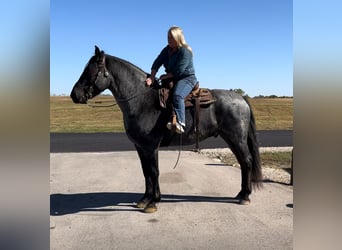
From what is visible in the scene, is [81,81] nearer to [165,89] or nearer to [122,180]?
[165,89]

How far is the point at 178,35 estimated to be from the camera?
4.50m

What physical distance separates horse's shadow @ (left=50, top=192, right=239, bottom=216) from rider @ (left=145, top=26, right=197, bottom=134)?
1.51 m

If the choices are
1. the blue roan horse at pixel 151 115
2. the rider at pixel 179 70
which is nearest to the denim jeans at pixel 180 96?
the rider at pixel 179 70

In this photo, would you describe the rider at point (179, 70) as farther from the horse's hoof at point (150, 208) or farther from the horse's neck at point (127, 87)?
the horse's hoof at point (150, 208)

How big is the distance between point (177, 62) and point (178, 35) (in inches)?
15.9

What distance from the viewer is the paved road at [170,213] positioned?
3.67 metres

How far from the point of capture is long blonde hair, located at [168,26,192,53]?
4480mm

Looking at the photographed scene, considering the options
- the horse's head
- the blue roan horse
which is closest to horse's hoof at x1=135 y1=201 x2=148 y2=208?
the blue roan horse

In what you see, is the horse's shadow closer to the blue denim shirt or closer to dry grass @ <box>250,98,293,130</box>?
the blue denim shirt

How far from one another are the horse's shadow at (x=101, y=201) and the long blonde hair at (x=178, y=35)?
2661 mm

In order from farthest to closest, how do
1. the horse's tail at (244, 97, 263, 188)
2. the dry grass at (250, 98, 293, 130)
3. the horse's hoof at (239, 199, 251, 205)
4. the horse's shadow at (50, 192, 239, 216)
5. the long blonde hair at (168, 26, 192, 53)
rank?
the dry grass at (250, 98, 293, 130)
the horse's tail at (244, 97, 263, 188)
the horse's hoof at (239, 199, 251, 205)
the horse's shadow at (50, 192, 239, 216)
the long blonde hair at (168, 26, 192, 53)

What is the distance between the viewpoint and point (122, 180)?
264 inches
